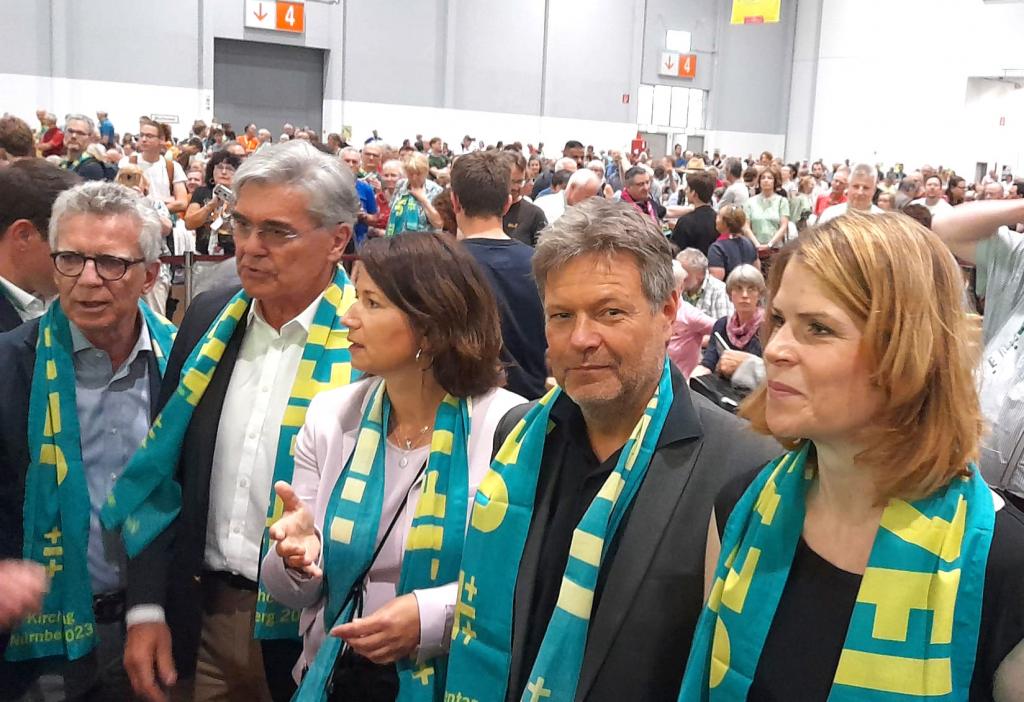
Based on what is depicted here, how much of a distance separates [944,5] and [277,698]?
30600 millimetres

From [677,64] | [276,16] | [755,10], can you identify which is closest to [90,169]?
[755,10]

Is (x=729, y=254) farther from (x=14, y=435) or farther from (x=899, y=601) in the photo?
(x=899, y=601)

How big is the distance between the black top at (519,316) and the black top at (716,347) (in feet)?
5.54

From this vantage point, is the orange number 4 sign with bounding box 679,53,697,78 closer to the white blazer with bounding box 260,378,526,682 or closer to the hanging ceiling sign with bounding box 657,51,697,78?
the hanging ceiling sign with bounding box 657,51,697,78

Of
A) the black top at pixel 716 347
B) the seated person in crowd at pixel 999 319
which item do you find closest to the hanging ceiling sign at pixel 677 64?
the black top at pixel 716 347

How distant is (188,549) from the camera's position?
2479 millimetres

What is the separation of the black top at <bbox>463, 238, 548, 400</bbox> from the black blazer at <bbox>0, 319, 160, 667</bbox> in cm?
173

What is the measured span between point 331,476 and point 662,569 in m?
0.85

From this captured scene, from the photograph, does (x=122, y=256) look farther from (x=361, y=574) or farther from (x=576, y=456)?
(x=576, y=456)

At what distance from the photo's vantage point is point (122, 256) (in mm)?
2543

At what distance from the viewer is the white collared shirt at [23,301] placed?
9.34 ft

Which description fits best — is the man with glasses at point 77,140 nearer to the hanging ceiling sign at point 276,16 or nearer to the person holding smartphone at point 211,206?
the person holding smartphone at point 211,206

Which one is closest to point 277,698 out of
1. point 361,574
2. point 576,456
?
point 361,574

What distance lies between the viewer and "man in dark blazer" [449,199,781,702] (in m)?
1.74
